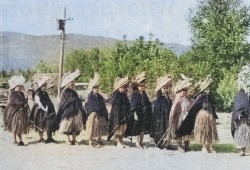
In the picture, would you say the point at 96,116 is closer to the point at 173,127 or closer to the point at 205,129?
the point at 173,127

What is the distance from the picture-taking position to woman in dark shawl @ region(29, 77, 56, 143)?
9078 mm

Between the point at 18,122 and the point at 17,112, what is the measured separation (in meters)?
0.16

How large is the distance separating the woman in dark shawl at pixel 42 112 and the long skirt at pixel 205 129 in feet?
7.90

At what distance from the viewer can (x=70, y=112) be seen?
888 centimetres

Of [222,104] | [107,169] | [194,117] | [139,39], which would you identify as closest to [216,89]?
[222,104]

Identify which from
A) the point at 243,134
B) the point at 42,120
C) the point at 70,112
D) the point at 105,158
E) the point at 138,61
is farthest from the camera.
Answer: the point at 138,61

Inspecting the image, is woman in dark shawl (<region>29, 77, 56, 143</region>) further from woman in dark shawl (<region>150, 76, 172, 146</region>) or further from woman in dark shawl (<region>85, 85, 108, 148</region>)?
woman in dark shawl (<region>150, 76, 172, 146</region>)

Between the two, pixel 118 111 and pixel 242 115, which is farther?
pixel 118 111

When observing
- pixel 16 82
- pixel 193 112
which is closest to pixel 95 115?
pixel 16 82

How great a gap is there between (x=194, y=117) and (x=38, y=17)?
3.17 meters

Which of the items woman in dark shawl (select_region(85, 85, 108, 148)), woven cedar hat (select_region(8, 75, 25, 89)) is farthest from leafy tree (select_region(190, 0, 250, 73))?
woven cedar hat (select_region(8, 75, 25, 89))

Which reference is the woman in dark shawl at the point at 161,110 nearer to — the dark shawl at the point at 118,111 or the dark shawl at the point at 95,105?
the dark shawl at the point at 118,111

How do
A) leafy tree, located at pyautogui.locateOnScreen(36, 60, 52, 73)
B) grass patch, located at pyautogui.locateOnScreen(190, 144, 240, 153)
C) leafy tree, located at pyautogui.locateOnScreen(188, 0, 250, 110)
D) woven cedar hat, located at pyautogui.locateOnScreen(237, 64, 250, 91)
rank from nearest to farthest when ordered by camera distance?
woven cedar hat, located at pyautogui.locateOnScreen(237, 64, 250, 91)
grass patch, located at pyautogui.locateOnScreen(190, 144, 240, 153)
leafy tree, located at pyautogui.locateOnScreen(188, 0, 250, 110)
leafy tree, located at pyautogui.locateOnScreen(36, 60, 52, 73)

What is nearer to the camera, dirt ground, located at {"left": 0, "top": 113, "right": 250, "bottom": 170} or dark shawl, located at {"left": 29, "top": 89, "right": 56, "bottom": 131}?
dirt ground, located at {"left": 0, "top": 113, "right": 250, "bottom": 170}
